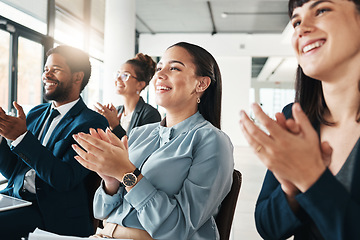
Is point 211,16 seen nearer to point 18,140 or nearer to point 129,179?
point 18,140

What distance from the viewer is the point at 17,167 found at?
190cm

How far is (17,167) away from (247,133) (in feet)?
5.35

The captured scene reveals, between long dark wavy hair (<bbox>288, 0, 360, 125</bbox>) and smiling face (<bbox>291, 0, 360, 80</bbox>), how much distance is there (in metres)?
0.14

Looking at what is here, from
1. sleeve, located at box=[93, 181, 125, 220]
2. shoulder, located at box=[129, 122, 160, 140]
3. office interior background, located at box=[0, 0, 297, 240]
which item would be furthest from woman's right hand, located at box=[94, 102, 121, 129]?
sleeve, located at box=[93, 181, 125, 220]

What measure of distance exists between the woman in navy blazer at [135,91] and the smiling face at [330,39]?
2.32 meters

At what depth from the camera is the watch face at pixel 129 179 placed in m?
1.17

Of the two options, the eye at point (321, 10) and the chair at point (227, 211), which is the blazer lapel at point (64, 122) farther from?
the eye at point (321, 10)

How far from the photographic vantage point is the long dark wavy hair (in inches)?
38.4

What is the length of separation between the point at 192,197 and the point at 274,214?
39 cm

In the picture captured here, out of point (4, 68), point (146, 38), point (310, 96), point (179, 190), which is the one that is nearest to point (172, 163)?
point (179, 190)

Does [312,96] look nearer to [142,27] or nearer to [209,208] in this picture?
[209,208]

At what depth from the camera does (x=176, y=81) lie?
1583mm

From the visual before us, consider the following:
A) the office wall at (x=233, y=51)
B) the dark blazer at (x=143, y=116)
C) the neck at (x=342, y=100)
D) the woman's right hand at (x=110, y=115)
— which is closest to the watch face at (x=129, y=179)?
the neck at (x=342, y=100)

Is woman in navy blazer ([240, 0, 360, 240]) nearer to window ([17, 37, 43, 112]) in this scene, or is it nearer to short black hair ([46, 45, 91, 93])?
short black hair ([46, 45, 91, 93])
